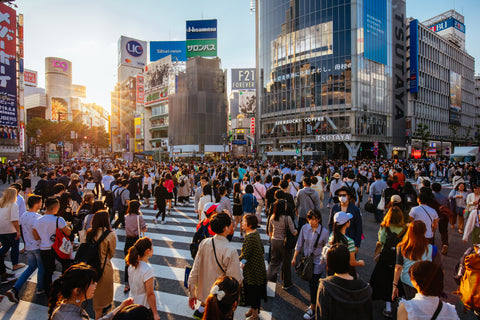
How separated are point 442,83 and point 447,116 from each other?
9.73 meters

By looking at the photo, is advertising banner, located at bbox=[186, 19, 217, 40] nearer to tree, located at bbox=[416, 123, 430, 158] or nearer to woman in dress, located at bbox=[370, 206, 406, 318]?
tree, located at bbox=[416, 123, 430, 158]

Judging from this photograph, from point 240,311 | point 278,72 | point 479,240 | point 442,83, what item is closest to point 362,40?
point 278,72

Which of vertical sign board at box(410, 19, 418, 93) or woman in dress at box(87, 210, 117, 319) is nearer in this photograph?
woman in dress at box(87, 210, 117, 319)

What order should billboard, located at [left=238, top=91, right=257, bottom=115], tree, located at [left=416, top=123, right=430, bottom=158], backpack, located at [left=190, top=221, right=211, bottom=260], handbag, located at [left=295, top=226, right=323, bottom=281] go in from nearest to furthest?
1. handbag, located at [left=295, top=226, right=323, bottom=281]
2. backpack, located at [left=190, top=221, right=211, bottom=260]
3. tree, located at [left=416, top=123, right=430, bottom=158]
4. billboard, located at [left=238, top=91, right=257, bottom=115]

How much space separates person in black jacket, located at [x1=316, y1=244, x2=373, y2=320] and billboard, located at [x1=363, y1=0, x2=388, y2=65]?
51.8 metres

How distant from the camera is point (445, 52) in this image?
72.1m

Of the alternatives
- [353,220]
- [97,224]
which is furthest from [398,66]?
[97,224]

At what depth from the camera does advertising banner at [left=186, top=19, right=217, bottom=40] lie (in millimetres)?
64125

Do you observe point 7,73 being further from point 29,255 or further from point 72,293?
point 72,293

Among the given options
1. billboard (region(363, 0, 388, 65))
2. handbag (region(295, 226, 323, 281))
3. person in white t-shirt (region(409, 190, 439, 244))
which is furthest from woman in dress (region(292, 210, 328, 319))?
billboard (region(363, 0, 388, 65))

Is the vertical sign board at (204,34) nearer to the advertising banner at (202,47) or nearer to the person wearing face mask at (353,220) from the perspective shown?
the advertising banner at (202,47)

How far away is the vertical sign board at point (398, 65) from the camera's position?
5247cm

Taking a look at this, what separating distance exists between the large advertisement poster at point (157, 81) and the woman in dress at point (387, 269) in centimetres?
6658

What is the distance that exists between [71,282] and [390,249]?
4178 mm
